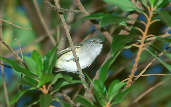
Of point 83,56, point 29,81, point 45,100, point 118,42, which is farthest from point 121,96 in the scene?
point 83,56

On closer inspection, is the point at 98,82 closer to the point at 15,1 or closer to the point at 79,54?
the point at 79,54

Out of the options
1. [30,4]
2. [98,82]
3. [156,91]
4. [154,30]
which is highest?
[30,4]

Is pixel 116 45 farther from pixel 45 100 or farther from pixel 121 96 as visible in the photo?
pixel 45 100

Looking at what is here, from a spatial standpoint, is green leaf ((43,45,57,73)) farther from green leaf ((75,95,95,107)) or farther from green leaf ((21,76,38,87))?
green leaf ((75,95,95,107))

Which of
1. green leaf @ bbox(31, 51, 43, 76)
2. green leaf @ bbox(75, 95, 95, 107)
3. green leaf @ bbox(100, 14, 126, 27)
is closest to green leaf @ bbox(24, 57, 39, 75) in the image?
green leaf @ bbox(31, 51, 43, 76)

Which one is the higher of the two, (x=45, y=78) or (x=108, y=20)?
(x=108, y=20)

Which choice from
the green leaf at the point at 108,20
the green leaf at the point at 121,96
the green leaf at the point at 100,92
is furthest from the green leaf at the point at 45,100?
the green leaf at the point at 108,20

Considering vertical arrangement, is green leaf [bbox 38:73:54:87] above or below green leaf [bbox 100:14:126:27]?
below

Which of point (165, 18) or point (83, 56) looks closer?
point (165, 18)

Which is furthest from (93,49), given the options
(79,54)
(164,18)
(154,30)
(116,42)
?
(164,18)
